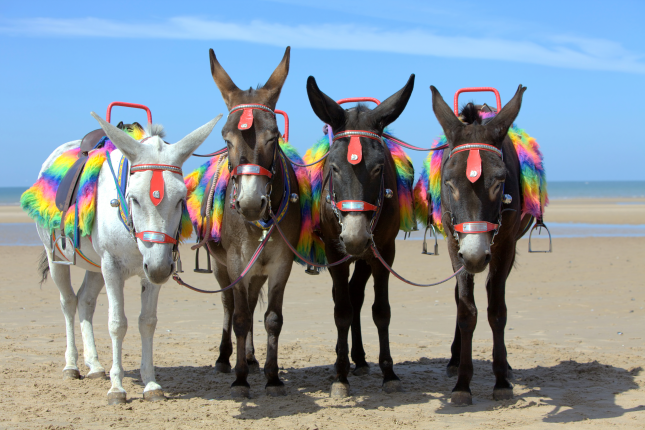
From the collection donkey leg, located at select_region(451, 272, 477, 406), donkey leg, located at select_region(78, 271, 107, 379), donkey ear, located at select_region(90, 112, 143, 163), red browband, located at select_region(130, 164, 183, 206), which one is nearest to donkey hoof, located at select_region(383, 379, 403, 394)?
donkey leg, located at select_region(451, 272, 477, 406)

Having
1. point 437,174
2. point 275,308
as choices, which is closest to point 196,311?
point 275,308

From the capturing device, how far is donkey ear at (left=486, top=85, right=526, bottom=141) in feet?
14.2

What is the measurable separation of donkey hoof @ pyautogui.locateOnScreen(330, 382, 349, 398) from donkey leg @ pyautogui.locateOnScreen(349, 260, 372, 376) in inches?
30.4

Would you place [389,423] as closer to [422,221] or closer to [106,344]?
[422,221]

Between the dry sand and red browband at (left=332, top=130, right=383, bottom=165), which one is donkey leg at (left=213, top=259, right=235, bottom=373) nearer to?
the dry sand

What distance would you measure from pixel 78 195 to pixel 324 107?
225 centimetres

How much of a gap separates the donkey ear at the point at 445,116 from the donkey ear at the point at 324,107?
2.44 feet

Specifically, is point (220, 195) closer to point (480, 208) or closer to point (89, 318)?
point (89, 318)

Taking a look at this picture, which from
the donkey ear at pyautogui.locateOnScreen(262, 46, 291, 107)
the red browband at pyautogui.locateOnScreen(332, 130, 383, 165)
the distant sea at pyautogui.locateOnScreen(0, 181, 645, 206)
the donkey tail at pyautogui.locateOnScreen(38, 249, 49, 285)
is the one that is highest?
the distant sea at pyautogui.locateOnScreen(0, 181, 645, 206)

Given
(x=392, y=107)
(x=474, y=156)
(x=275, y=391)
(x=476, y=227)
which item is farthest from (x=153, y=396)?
(x=474, y=156)

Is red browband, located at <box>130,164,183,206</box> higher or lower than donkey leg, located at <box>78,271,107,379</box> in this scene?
higher

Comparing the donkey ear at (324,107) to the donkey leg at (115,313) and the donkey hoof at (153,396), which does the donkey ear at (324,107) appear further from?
the donkey hoof at (153,396)

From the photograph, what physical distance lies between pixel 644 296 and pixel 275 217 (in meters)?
7.12

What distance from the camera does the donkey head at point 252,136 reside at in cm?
423
